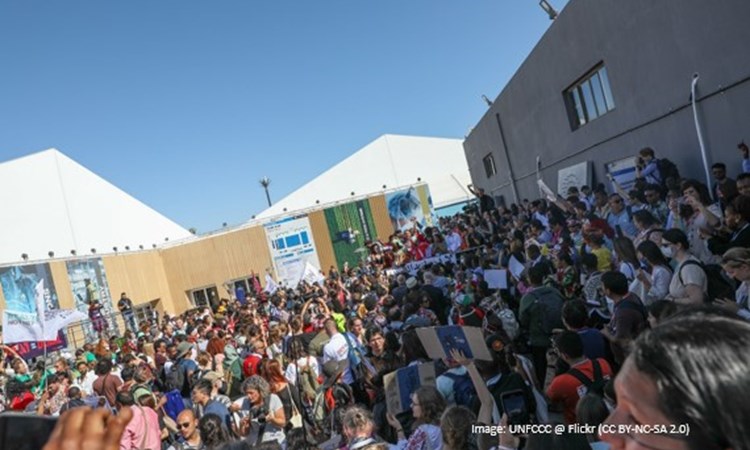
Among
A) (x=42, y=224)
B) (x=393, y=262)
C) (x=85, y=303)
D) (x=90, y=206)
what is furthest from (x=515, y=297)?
(x=90, y=206)

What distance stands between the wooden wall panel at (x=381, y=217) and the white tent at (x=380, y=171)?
6.63 meters

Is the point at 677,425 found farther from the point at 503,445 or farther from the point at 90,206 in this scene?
the point at 90,206

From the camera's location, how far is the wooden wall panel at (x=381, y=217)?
34.4 metres

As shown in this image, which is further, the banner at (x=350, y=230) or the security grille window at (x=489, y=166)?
the banner at (x=350, y=230)

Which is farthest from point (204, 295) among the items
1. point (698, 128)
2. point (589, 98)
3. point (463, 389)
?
point (463, 389)

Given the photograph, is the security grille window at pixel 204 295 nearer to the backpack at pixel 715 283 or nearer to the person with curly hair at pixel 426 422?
the person with curly hair at pixel 426 422

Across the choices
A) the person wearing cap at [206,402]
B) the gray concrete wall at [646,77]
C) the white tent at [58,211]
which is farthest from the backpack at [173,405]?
the white tent at [58,211]

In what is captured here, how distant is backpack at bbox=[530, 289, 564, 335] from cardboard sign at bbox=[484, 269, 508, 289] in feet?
5.05

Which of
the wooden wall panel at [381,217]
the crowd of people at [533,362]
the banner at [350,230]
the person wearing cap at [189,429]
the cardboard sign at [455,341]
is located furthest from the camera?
the wooden wall panel at [381,217]

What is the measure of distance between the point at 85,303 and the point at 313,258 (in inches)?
554

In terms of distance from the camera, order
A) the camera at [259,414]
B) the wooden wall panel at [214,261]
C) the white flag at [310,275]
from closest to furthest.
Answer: the camera at [259,414] < the white flag at [310,275] < the wooden wall panel at [214,261]

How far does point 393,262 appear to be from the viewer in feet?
59.6

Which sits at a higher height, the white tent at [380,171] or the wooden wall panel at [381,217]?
the white tent at [380,171]

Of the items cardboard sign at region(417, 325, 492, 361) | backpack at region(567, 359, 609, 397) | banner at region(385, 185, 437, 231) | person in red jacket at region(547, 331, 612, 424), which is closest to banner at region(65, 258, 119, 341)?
banner at region(385, 185, 437, 231)
